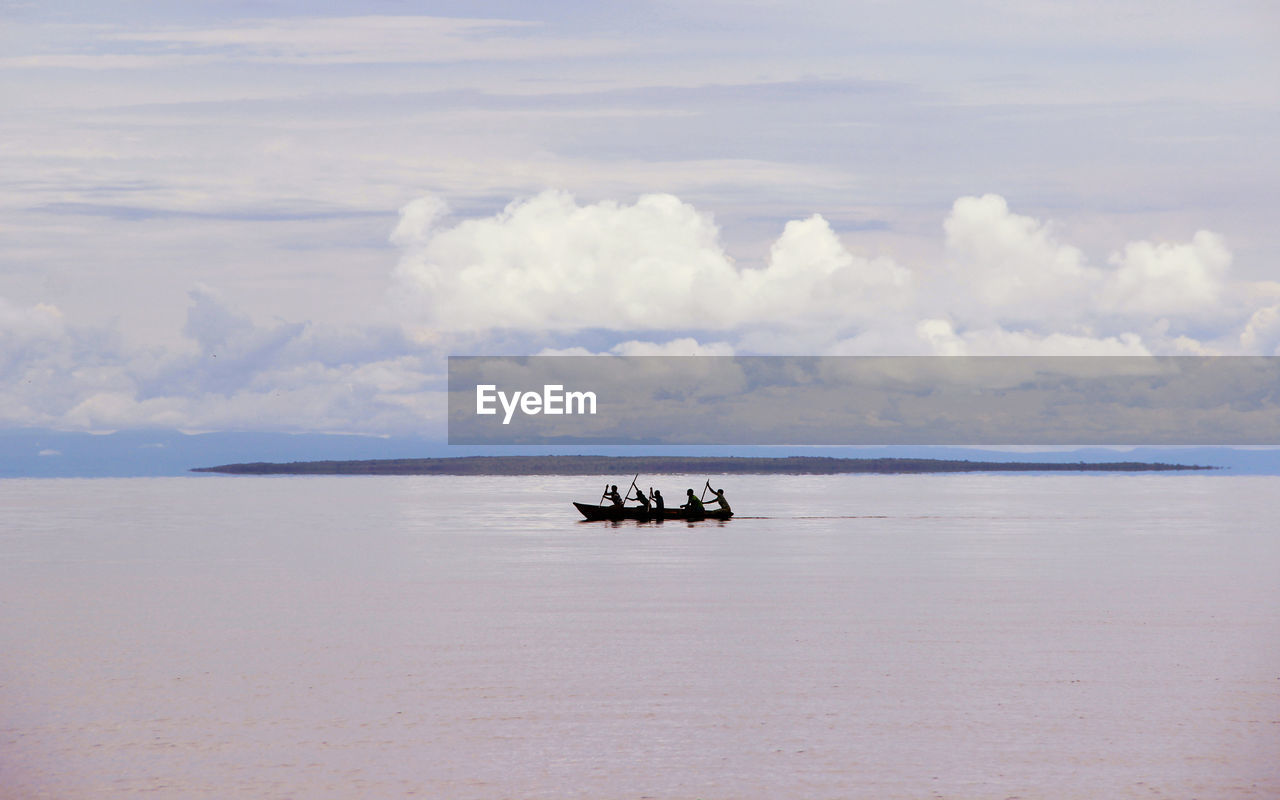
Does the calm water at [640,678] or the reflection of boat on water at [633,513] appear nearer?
the calm water at [640,678]

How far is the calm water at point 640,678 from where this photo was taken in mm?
19484

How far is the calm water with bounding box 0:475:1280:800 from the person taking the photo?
19.5 m

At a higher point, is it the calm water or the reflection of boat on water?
the reflection of boat on water

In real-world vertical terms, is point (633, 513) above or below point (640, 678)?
above

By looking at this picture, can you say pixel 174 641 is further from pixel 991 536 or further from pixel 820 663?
pixel 991 536

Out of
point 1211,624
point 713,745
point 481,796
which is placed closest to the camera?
point 481,796

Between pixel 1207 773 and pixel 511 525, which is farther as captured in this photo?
pixel 511 525

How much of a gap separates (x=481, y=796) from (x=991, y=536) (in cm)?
6817

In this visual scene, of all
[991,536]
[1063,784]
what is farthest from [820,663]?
[991,536]

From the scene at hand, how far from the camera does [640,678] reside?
2675 cm

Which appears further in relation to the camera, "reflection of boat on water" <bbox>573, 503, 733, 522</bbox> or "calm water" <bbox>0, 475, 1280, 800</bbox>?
"reflection of boat on water" <bbox>573, 503, 733, 522</bbox>

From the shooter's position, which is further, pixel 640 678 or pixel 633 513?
pixel 633 513

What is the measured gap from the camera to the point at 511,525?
99688 mm

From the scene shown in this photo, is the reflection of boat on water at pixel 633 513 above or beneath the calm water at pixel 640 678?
above
